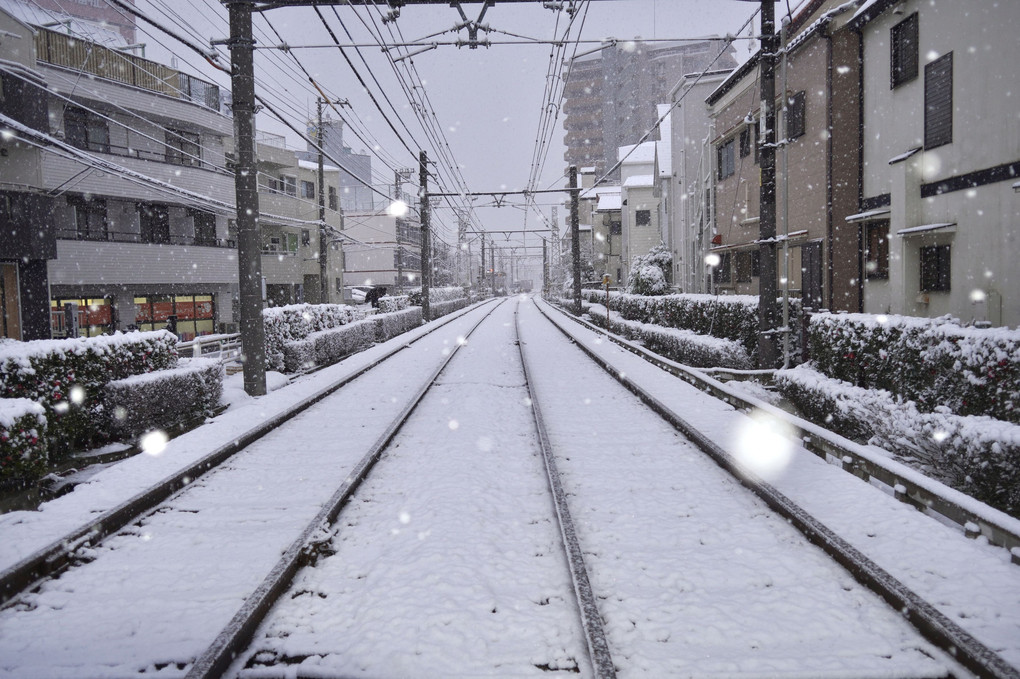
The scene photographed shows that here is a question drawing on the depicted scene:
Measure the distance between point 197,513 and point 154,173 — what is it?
25.5 metres

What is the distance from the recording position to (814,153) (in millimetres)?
16625

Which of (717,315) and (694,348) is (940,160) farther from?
(694,348)

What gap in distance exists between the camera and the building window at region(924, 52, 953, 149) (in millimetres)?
12047

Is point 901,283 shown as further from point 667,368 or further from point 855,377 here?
point 855,377

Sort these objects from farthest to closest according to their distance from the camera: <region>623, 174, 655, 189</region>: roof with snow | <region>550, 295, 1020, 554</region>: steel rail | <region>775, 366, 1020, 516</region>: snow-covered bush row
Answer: <region>623, 174, 655, 189</region>: roof with snow < <region>775, 366, 1020, 516</region>: snow-covered bush row < <region>550, 295, 1020, 554</region>: steel rail

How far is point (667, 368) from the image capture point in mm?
13539

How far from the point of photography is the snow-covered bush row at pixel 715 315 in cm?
1249

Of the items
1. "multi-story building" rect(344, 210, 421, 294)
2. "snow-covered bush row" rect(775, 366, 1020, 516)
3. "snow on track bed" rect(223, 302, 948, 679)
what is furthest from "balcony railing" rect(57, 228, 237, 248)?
"multi-story building" rect(344, 210, 421, 294)

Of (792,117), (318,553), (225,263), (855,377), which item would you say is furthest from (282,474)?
(225,263)

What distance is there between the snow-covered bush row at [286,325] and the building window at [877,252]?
14.5 metres

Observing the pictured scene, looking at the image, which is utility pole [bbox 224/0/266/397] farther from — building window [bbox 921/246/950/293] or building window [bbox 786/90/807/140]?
building window [bbox 786/90/807/140]

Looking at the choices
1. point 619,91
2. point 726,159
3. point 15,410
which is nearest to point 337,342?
point 15,410

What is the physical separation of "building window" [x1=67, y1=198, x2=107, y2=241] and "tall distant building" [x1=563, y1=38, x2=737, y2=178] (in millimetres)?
64474

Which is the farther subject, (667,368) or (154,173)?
(154,173)
